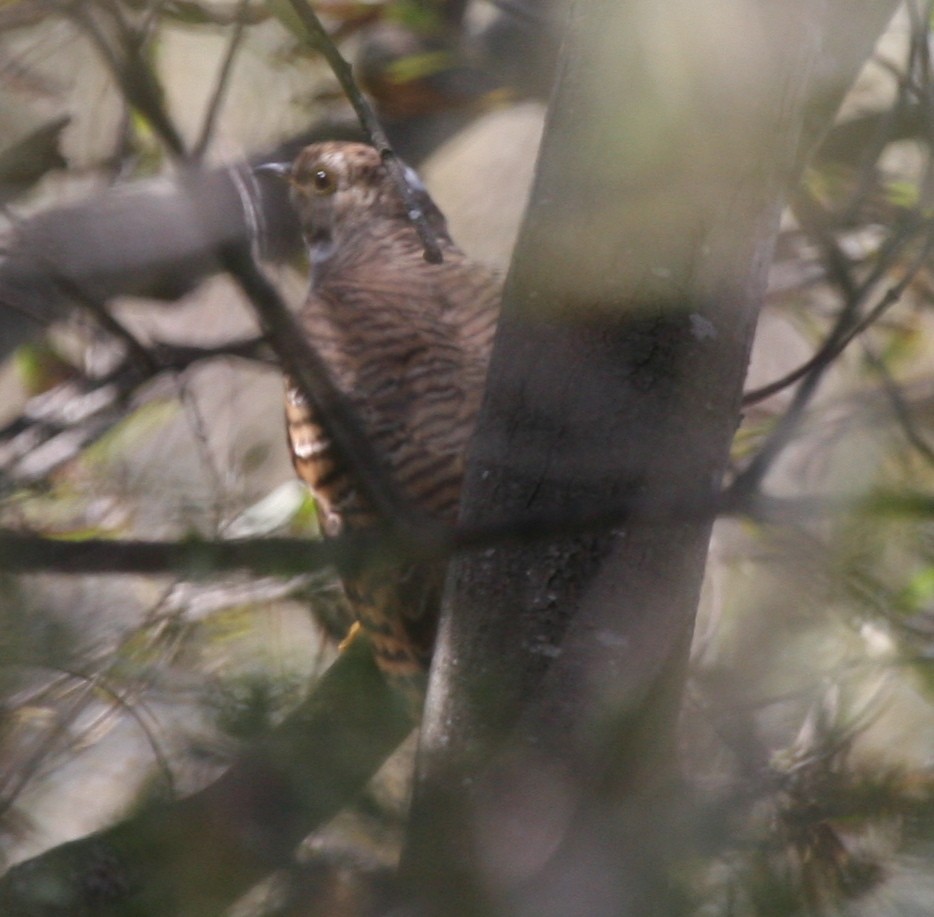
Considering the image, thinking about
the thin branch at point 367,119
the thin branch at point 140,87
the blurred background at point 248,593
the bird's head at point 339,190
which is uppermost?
the thin branch at point 140,87

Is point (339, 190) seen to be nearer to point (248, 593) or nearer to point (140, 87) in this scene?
point (248, 593)

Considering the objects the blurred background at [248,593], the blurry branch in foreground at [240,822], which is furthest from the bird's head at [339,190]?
the blurry branch in foreground at [240,822]

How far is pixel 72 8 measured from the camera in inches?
32.9

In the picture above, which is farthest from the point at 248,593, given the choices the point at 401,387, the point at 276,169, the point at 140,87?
the point at 276,169

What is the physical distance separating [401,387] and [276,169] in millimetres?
914

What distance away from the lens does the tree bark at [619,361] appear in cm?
119

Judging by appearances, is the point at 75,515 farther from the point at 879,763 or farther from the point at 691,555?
the point at 879,763

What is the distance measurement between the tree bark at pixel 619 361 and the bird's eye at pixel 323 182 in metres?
1.59

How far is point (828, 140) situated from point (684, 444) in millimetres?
1833

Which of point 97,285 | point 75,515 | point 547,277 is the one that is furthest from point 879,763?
point 97,285

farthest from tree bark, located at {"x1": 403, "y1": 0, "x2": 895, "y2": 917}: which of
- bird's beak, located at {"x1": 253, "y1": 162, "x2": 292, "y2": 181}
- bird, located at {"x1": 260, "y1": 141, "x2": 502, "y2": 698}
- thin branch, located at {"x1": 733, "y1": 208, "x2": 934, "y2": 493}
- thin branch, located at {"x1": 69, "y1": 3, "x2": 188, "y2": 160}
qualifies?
bird's beak, located at {"x1": 253, "y1": 162, "x2": 292, "y2": 181}

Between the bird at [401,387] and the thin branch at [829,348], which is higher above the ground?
the thin branch at [829,348]

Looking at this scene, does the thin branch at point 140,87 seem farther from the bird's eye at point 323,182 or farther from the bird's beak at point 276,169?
the bird's eye at point 323,182

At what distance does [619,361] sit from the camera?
1.23 m
